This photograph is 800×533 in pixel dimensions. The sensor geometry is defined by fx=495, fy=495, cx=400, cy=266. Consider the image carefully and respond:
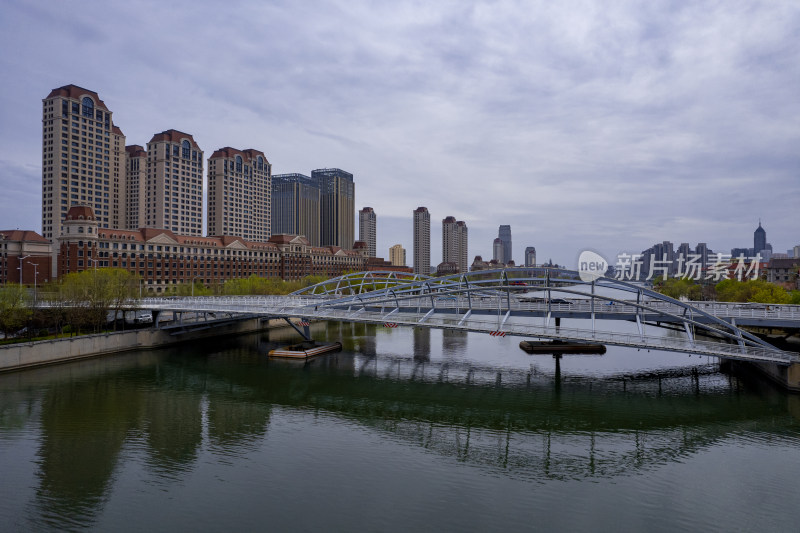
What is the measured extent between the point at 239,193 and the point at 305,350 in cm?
9411

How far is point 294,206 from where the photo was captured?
192 m

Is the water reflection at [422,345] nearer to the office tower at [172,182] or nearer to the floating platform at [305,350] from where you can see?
the floating platform at [305,350]

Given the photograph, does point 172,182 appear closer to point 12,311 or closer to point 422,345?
point 12,311

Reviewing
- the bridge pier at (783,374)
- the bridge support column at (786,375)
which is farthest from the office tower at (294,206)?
the bridge support column at (786,375)

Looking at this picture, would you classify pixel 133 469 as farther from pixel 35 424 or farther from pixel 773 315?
pixel 773 315

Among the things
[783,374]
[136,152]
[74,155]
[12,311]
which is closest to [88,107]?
[74,155]

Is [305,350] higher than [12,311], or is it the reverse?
[12,311]

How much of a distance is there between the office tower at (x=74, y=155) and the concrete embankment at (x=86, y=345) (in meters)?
63.8

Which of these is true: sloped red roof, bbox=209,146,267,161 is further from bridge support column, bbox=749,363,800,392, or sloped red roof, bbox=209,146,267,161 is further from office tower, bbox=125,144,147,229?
bridge support column, bbox=749,363,800,392

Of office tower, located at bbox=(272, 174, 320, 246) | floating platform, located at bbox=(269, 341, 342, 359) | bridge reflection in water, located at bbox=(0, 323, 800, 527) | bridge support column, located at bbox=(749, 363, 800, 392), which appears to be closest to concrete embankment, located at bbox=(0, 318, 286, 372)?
bridge reflection in water, located at bbox=(0, 323, 800, 527)

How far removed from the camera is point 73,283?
155 feet

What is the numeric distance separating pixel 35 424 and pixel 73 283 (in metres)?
29.1

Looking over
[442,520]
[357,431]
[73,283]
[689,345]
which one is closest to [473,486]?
[442,520]

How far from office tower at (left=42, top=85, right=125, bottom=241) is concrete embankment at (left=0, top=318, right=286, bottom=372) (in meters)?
63.8
